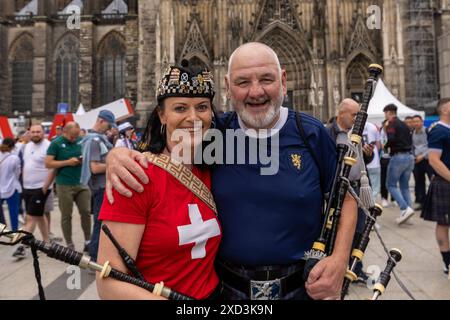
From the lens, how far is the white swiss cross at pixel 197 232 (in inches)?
65.9

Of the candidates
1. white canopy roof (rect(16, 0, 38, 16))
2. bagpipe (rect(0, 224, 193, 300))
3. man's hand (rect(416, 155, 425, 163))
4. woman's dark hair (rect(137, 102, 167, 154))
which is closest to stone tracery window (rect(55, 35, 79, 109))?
white canopy roof (rect(16, 0, 38, 16))

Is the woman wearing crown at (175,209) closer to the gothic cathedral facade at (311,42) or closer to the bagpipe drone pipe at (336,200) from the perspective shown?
the bagpipe drone pipe at (336,200)

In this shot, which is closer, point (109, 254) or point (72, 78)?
point (109, 254)

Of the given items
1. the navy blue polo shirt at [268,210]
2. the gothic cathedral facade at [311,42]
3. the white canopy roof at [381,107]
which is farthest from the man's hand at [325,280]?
the gothic cathedral facade at [311,42]

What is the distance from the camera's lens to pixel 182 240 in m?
1.67

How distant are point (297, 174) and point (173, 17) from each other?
23858 mm

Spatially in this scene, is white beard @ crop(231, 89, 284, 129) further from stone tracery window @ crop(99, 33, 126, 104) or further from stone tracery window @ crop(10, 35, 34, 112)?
stone tracery window @ crop(10, 35, 34, 112)

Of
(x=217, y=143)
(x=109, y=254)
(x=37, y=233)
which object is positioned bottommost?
(x=37, y=233)

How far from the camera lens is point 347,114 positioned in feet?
14.1

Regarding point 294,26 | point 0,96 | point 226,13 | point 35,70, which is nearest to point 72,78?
point 35,70

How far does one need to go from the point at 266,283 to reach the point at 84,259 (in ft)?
2.88

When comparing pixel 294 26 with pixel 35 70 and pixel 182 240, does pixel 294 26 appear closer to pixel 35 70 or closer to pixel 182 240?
pixel 35 70

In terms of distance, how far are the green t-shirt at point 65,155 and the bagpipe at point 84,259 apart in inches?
190

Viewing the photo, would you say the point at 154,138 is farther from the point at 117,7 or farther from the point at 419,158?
the point at 117,7
